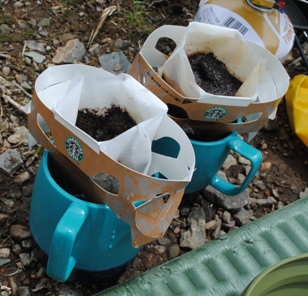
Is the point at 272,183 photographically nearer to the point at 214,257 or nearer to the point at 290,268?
the point at 214,257

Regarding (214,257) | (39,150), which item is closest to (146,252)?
(214,257)

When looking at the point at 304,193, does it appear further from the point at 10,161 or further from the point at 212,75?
the point at 10,161

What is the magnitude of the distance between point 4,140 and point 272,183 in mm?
608

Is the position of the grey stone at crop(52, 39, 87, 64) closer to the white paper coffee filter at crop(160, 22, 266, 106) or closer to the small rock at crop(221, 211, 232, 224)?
→ the white paper coffee filter at crop(160, 22, 266, 106)

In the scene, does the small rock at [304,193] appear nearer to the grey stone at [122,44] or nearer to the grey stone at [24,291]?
the grey stone at [122,44]

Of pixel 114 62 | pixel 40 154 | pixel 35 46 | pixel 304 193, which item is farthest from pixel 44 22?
pixel 304 193

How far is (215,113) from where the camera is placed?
2.93ft

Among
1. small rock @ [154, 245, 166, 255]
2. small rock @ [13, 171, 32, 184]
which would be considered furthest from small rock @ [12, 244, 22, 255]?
small rock @ [154, 245, 166, 255]

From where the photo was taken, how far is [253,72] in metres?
0.94

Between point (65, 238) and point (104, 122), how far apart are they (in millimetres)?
194

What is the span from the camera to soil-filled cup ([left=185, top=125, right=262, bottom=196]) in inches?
36.2

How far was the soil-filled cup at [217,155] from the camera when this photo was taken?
92 cm

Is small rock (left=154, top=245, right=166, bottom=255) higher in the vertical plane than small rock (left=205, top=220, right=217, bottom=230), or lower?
lower

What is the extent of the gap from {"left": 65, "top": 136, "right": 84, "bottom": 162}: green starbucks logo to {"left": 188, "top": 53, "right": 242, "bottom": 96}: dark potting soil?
1.04ft
